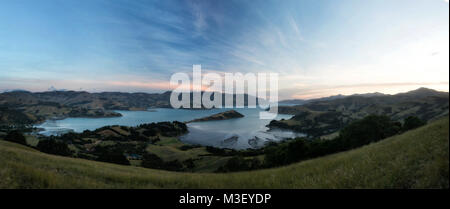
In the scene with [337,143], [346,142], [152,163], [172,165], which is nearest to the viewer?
[337,143]

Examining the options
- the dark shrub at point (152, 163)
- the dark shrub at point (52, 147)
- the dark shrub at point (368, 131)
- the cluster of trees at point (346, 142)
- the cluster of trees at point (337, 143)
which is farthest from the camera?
the dark shrub at point (152, 163)

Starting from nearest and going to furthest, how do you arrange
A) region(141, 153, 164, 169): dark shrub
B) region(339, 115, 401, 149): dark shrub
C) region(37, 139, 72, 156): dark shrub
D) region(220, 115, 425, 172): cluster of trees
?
region(220, 115, 425, 172): cluster of trees, region(339, 115, 401, 149): dark shrub, region(37, 139, 72, 156): dark shrub, region(141, 153, 164, 169): dark shrub

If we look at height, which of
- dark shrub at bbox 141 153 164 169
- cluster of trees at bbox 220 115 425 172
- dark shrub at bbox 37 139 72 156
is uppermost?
cluster of trees at bbox 220 115 425 172

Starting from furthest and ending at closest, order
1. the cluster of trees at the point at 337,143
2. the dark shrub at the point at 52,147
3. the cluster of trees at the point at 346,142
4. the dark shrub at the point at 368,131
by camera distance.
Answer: the dark shrub at the point at 52,147, the dark shrub at the point at 368,131, the cluster of trees at the point at 337,143, the cluster of trees at the point at 346,142

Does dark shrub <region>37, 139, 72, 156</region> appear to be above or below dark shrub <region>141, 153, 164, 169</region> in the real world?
above

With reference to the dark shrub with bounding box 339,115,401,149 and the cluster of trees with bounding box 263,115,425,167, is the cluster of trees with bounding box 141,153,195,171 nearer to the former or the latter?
the cluster of trees with bounding box 263,115,425,167

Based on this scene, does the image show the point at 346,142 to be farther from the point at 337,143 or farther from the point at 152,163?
the point at 152,163

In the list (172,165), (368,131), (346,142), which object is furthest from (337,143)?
(172,165)

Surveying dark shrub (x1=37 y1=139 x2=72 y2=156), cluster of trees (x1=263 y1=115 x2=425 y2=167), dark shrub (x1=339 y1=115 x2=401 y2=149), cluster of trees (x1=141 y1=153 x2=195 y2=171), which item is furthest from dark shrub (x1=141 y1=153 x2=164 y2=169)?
dark shrub (x1=339 y1=115 x2=401 y2=149)

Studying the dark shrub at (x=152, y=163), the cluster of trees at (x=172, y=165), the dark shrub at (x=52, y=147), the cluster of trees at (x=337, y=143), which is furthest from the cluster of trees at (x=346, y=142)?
the dark shrub at (x=52, y=147)

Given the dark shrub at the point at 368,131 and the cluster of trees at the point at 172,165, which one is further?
the cluster of trees at the point at 172,165

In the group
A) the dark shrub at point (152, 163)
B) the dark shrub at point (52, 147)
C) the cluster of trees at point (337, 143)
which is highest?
the cluster of trees at point (337, 143)

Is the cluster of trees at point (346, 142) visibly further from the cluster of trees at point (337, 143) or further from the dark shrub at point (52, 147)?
the dark shrub at point (52, 147)
